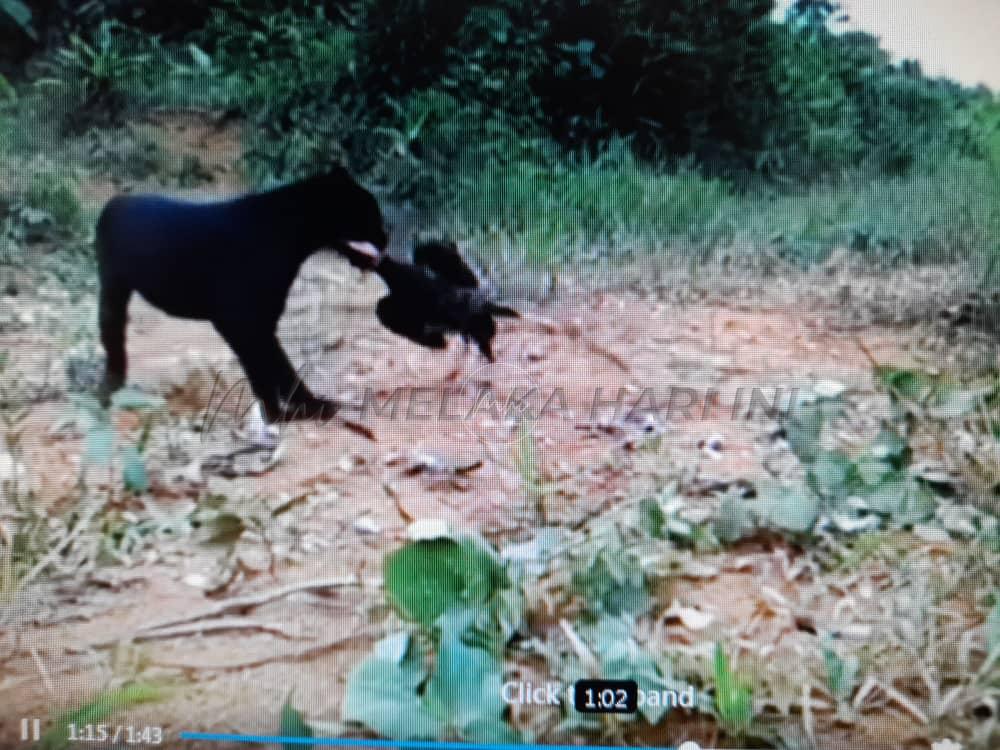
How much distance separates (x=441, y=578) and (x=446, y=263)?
40 cm

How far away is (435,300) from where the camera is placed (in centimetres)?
125

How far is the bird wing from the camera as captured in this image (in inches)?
48.6

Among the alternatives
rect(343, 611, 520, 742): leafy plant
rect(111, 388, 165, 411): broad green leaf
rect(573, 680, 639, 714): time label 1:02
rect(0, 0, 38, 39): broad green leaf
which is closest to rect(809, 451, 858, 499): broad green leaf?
rect(573, 680, 639, 714): time label 1:02

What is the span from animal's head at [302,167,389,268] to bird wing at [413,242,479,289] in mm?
51

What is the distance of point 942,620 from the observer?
120 cm

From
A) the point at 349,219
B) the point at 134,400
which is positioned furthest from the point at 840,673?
the point at 134,400

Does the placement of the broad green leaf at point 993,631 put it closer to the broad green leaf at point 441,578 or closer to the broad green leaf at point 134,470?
the broad green leaf at point 441,578

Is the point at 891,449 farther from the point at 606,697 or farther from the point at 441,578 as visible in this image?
the point at 441,578

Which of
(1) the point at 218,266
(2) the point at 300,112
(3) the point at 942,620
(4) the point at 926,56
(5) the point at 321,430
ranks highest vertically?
(4) the point at 926,56

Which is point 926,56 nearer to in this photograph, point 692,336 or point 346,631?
point 692,336

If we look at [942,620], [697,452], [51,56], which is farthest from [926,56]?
[51,56]

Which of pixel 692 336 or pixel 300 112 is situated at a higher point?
pixel 300 112

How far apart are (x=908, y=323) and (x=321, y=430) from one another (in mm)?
760

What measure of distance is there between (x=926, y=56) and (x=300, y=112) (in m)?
0.78
